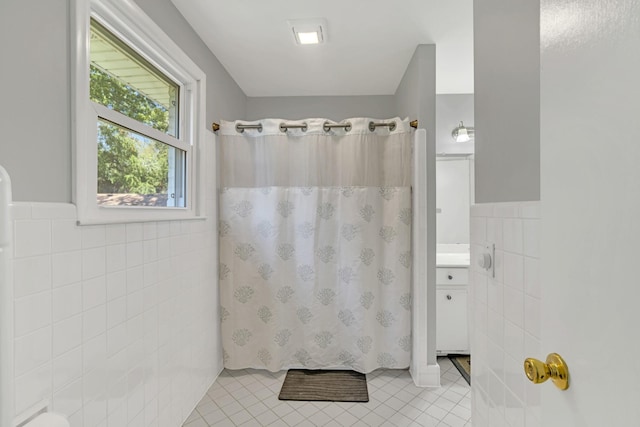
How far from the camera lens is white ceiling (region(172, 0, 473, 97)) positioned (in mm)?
1785

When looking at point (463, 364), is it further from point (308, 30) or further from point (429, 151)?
point (308, 30)

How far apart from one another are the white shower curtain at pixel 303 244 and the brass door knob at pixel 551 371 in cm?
173

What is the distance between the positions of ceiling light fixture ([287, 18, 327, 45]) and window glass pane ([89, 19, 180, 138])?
820 mm

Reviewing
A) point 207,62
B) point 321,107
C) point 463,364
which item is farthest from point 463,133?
point 207,62

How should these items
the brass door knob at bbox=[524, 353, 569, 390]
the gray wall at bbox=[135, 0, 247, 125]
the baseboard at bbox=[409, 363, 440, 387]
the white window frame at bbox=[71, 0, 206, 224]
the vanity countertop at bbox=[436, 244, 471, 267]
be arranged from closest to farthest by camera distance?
the brass door knob at bbox=[524, 353, 569, 390] < the white window frame at bbox=[71, 0, 206, 224] < the gray wall at bbox=[135, 0, 247, 125] < the baseboard at bbox=[409, 363, 440, 387] < the vanity countertop at bbox=[436, 244, 471, 267]

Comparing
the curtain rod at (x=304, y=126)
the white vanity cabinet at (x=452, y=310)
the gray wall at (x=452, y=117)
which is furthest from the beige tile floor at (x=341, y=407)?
the gray wall at (x=452, y=117)

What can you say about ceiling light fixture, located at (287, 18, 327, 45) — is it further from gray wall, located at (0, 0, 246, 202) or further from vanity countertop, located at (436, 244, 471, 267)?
vanity countertop, located at (436, 244, 471, 267)

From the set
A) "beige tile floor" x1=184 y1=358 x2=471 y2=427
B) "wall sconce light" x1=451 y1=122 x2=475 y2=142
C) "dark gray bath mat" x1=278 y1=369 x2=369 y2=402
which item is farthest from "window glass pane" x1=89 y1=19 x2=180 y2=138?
"wall sconce light" x1=451 y1=122 x2=475 y2=142

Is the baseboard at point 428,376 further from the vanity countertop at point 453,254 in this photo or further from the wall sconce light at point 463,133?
the wall sconce light at point 463,133

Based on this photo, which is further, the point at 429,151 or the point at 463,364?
the point at 463,364

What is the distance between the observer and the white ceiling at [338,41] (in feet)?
5.86

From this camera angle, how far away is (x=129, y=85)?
59.2 inches

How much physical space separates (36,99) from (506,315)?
1600mm

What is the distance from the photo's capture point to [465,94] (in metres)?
2.98
